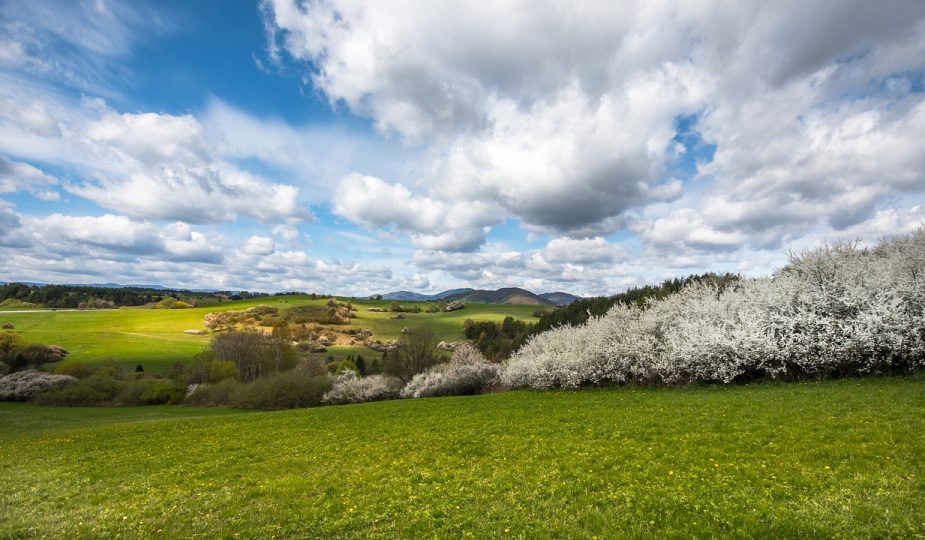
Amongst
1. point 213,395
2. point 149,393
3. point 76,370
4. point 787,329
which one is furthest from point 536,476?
point 76,370

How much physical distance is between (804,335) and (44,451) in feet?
142

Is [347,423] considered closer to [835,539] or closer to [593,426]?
[593,426]

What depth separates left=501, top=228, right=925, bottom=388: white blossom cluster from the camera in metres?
23.3

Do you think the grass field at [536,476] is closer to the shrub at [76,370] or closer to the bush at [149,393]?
the bush at [149,393]

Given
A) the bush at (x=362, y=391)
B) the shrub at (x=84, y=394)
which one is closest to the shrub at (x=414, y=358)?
the bush at (x=362, y=391)

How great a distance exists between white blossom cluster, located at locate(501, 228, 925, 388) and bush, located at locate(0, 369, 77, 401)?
7238 cm

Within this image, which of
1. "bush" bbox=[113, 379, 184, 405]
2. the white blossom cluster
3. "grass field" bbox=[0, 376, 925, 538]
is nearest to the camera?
"grass field" bbox=[0, 376, 925, 538]

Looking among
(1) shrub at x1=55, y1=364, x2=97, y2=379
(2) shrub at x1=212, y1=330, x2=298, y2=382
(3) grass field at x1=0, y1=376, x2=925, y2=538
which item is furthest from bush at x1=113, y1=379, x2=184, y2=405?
(3) grass field at x1=0, y1=376, x2=925, y2=538

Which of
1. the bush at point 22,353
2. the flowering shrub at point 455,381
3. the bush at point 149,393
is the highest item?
the flowering shrub at point 455,381

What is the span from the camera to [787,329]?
25984 mm

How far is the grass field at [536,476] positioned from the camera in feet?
27.0

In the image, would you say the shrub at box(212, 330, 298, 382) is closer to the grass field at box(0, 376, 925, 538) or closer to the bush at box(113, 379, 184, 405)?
the bush at box(113, 379, 184, 405)

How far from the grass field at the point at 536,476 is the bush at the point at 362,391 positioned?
26.4 m

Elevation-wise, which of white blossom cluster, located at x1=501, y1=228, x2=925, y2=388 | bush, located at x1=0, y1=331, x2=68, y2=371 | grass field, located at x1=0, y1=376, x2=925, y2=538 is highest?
white blossom cluster, located at x1=501, y1=228, x2=925, y2=388
